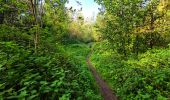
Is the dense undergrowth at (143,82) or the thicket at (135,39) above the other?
the thicket at (135,39)

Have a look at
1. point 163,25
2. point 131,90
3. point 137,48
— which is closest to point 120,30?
point 137,48

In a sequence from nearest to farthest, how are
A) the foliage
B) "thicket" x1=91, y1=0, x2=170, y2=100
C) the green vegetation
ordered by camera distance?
the green vegetation
"thicket" x1=91, y1=0, x2=170, y2=100
the foliage

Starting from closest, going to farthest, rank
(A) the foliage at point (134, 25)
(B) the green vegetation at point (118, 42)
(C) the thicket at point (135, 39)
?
(B) the green vegetation at point (118, 42) → (C) the thicket at point (135, 39) → (A) the foliage at point (134, 25)

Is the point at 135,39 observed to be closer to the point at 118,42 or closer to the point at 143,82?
the point at 118,42

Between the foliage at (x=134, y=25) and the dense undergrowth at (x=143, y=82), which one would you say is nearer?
the dense undergrowth at (x=143, y=82)

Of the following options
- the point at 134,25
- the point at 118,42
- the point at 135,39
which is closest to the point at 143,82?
the point at 118,42

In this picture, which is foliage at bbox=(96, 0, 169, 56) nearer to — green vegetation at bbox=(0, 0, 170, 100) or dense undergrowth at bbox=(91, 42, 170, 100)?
green vegetation at bbox=(0, 0, 170, 100)

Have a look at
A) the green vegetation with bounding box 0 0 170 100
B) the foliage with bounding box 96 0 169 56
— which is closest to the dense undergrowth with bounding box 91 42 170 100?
the green vegetation with bounding box 0 0 170 100

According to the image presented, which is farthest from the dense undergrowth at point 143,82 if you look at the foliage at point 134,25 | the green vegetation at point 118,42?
the foliage at point 134,25

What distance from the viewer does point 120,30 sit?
18.5m

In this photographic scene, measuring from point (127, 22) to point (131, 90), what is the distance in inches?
341

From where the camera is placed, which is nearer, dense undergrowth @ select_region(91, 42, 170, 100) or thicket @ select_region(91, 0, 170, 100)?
→ dense undergrowth @ select_region(91, 42, 170, 100)

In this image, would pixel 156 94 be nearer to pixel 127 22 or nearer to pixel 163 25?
pixel 127 22

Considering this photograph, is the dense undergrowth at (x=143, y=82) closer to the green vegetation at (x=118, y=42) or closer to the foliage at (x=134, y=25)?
the green vegetation at (x=118, y=42)
